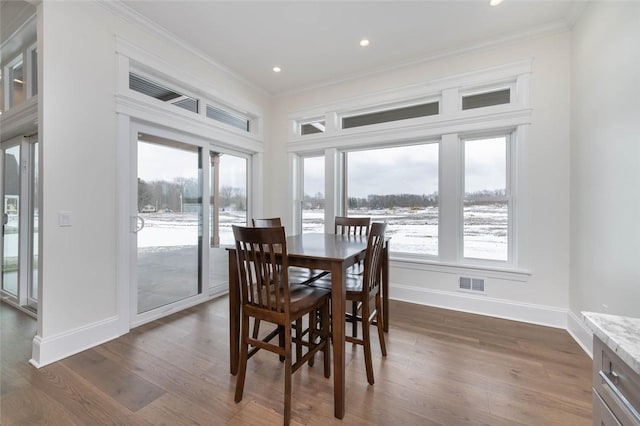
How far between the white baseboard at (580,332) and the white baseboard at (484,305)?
0.31 feet

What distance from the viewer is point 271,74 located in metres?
3.78

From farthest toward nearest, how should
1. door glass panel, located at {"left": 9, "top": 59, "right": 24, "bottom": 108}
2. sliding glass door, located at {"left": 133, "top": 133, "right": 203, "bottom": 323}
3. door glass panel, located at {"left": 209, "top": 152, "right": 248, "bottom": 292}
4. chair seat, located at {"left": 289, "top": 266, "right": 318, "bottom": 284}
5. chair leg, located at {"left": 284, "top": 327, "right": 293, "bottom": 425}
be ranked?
door glass panel, located at {"left": 209, "top": 152, "right": 248, "bottom": 292}, door glass panel, located at {"left": 9, "top": 59, "right": 24, "bottom": 108}, sliding glass door, located at {"left": 133, "top": 133, "right": 203, "bottom": 323}, chair seat, located at {"left": 289, "top": 266, "right": 318, "bottom": 284}, chair leg, located at {"left": 284, "top": 327, "right": 293, "bottom": 425}

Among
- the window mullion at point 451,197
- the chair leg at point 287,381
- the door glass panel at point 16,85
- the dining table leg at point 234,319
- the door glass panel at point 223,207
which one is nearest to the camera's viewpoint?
the chair leg at point 287,381

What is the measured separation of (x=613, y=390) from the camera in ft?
2.66

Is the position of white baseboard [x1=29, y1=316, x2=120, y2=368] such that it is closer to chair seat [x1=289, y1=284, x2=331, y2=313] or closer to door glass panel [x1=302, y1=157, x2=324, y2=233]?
chair seat [x1=289, y1=284, x2=331, y2=313]

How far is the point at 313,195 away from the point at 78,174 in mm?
2837

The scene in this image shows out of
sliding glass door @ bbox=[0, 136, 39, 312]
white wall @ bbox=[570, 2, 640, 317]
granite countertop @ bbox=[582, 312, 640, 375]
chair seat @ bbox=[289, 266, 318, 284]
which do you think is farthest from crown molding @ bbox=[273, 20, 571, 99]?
sliding glass door @ bbox=[0, 136, 39, 312]

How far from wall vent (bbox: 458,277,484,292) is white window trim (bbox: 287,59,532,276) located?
150 millimetres

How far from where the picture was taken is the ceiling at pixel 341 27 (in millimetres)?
2500

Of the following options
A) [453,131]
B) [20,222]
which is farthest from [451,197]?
[20,222]

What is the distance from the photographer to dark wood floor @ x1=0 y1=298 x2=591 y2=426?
1573mm

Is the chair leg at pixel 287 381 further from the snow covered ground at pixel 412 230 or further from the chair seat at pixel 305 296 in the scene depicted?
the snow covered ground at pixel 412 230

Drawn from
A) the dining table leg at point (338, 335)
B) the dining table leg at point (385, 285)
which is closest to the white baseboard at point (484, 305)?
the dining table leg at point (385, 285)

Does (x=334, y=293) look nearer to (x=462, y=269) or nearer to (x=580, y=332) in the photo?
(x=462, y=269)
